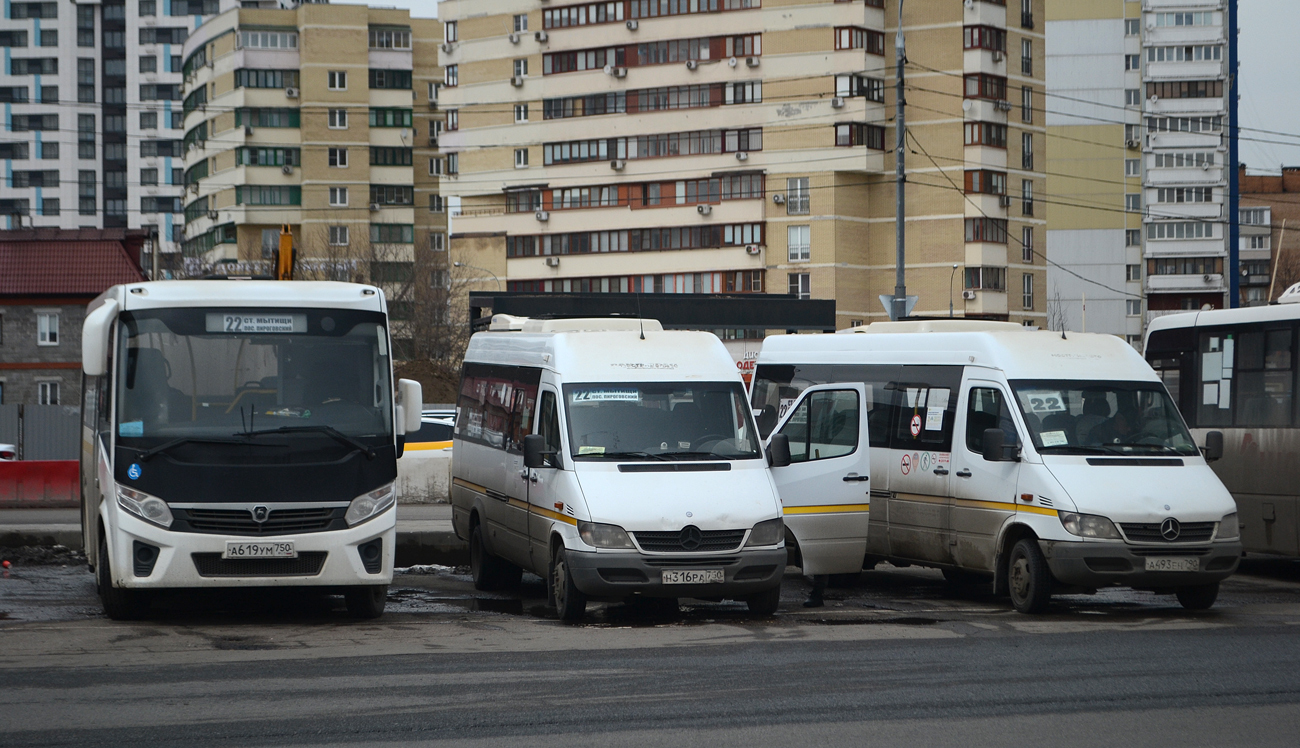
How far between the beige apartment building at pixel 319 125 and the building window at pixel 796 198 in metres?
29.5

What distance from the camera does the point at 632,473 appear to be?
489 inches

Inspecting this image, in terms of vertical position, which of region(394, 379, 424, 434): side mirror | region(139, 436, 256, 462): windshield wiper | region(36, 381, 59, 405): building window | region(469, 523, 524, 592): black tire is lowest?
region(36, 381, 59, 405): building window

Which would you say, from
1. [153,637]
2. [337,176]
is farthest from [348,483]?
[337,176]

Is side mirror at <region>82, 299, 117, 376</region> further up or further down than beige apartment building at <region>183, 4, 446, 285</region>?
further down

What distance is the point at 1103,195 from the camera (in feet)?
333

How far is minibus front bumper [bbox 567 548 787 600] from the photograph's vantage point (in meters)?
12.0

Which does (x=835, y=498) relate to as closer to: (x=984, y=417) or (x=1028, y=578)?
(x=984, y=417)

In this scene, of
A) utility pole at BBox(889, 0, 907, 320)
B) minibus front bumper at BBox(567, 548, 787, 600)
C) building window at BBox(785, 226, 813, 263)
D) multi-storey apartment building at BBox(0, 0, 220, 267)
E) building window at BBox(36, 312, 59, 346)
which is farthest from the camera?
multi-storey apartment building at BBox(0, 0, 220, 267)

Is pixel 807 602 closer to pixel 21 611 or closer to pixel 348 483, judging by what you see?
pixel 348 483

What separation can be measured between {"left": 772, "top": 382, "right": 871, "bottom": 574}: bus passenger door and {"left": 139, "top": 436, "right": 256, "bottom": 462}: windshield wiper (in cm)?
517

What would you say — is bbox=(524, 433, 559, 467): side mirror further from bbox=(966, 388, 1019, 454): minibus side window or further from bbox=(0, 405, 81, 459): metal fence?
bbox=(0, 405, 81, 459): metal fence

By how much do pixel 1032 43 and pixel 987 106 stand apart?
18.1 feet

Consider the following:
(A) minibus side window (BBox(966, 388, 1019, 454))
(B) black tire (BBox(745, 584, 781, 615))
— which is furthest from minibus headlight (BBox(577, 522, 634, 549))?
(A) minibus side window (BBox(966, 388, 1019, 454))

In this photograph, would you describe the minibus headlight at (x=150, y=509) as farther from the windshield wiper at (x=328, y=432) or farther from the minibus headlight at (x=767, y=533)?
the minibus headlight at (x=767, y=533)
